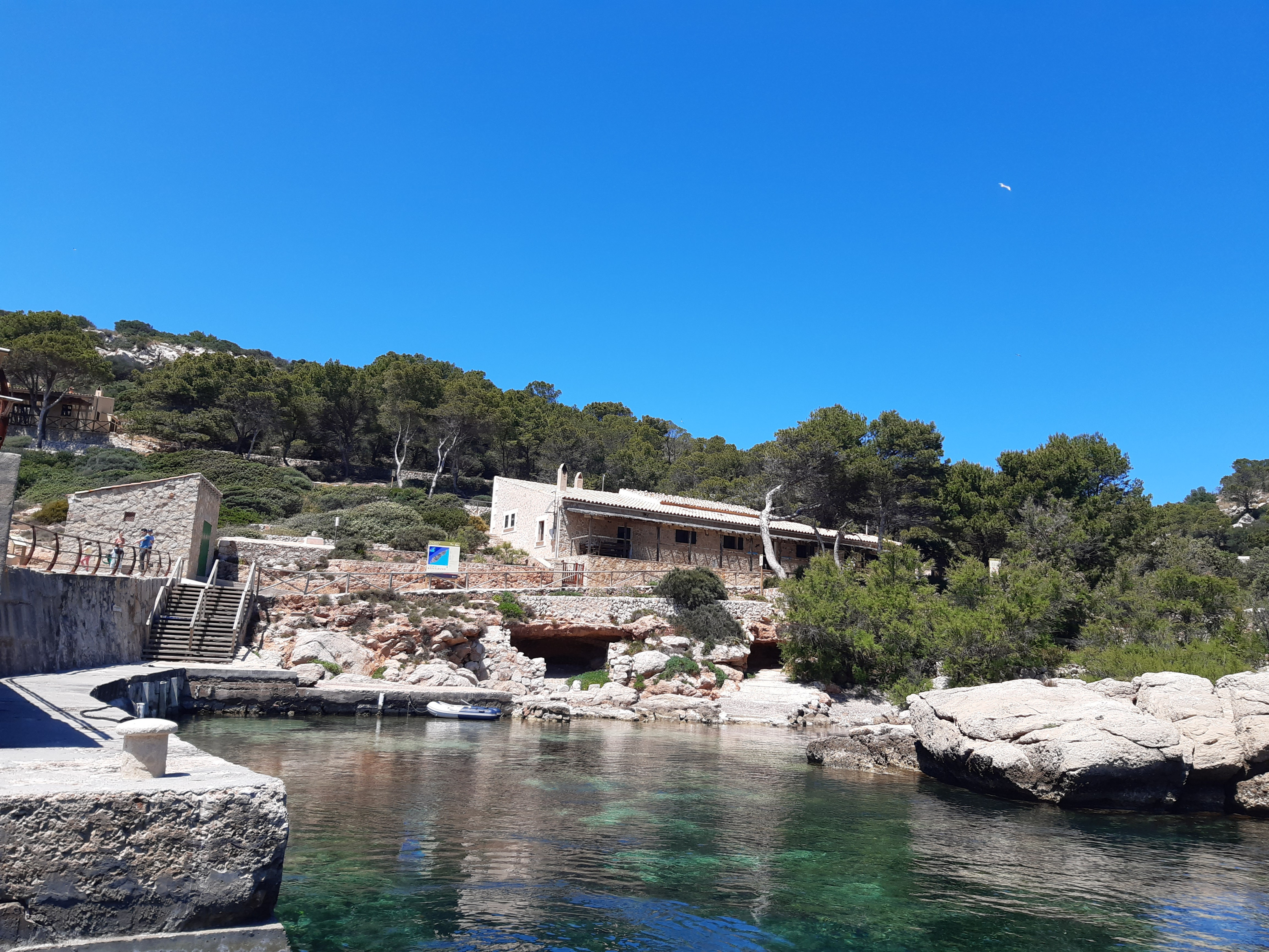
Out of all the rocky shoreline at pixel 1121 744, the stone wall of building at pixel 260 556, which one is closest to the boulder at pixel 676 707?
the rocky shoreline at pixel 1121 744

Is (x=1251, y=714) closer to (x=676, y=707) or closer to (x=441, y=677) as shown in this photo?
(x=676, y=707)

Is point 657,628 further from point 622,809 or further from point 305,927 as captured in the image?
point 305,927

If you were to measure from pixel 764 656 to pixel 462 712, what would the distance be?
571 inches

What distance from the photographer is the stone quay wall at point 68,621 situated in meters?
13.9

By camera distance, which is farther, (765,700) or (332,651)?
(765,700)

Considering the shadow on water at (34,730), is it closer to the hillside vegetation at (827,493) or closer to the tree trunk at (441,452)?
the hillside vegetation at (827,493)

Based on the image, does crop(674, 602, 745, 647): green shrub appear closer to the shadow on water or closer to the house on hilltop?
the house on hilltop

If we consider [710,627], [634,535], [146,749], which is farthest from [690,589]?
[146,749]

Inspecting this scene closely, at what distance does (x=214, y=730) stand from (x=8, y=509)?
11.4 meters

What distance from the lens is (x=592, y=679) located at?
96.8 ft

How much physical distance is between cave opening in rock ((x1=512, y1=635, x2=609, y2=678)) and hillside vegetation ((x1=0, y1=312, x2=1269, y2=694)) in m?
7.76

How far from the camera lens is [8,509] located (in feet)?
28.8

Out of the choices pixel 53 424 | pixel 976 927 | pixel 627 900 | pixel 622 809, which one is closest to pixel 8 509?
pixel 627 900

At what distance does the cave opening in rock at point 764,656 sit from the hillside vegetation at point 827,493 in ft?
7.69
